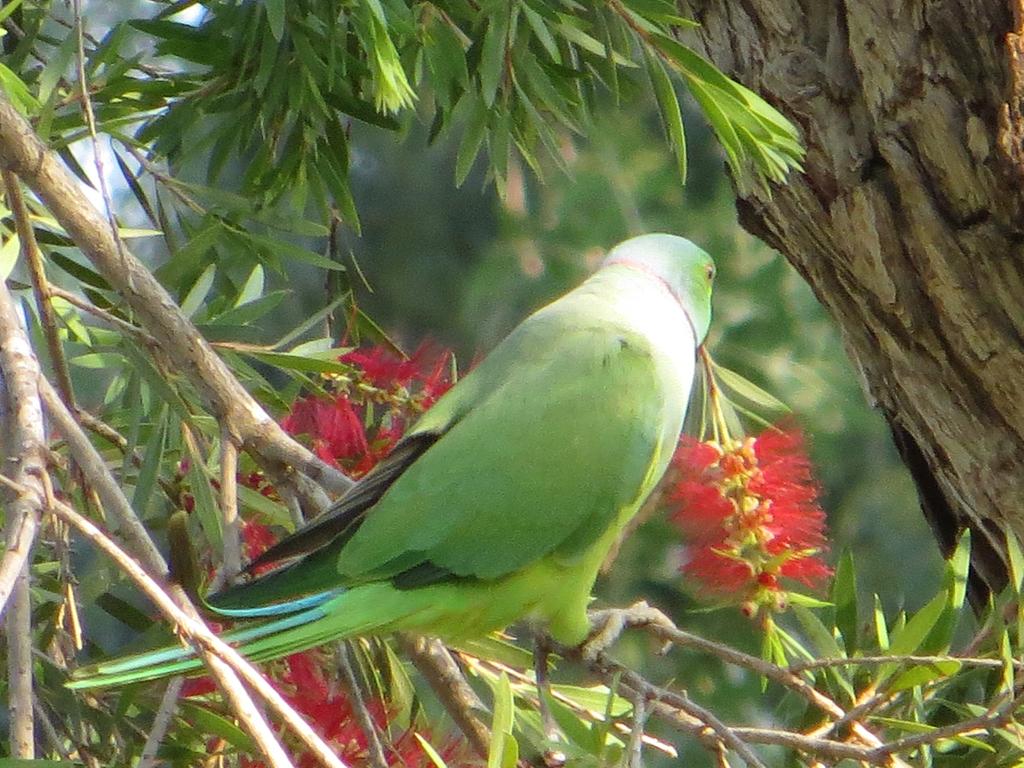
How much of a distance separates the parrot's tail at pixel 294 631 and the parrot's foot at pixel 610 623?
168 millimetres

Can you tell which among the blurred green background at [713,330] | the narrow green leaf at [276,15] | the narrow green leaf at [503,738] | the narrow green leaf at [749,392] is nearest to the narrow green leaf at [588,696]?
the narrow green leaf at [749,392]

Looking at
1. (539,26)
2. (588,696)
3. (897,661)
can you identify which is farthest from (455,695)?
(539,26)

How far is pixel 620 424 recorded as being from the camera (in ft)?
4.18

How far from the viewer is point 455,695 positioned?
102 cm

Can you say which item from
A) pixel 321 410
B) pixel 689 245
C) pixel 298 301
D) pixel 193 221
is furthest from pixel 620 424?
pixel 298 301

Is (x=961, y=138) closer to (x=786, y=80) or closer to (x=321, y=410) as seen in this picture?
(x=786, y=80)

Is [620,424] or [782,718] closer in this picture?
[620,424]

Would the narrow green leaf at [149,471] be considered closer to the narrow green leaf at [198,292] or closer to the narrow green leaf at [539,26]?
the narrow green leaf at [198,292]

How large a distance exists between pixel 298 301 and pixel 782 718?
2574mm

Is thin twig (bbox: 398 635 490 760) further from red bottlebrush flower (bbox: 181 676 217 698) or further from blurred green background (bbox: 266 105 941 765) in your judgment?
blurred green background (bbox: 266 105 941 765)

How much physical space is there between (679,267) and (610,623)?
19.0 inches

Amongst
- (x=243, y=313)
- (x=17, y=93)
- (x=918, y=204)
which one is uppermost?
(x=17, y=93)

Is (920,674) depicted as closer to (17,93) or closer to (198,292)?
(198,292)

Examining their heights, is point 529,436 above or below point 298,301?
above
